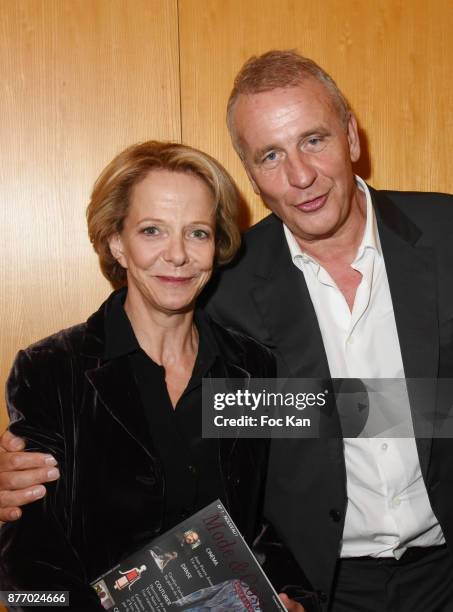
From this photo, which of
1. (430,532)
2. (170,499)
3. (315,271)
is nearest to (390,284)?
(315,271)

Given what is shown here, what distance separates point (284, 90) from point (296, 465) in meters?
1.07

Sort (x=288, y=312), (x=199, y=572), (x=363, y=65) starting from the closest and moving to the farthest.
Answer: (x=199, y=572), (x=288, y=312), (x=363, y=65)

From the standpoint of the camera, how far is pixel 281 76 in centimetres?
188

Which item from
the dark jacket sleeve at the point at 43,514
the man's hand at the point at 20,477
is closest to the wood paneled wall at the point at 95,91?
the dark jacket sleeve at the point at 43,514

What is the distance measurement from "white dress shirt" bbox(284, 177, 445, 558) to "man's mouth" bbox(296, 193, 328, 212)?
0.70 feet

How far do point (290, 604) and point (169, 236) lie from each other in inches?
39.0

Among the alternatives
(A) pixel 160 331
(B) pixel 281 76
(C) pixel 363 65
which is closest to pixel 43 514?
(A) pixel 160 331

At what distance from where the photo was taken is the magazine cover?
145 centimetres

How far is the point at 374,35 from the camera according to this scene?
7.48ft

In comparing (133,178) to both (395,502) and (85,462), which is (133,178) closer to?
(85,462)

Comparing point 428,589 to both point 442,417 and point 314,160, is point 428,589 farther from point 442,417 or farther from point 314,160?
point 314,160

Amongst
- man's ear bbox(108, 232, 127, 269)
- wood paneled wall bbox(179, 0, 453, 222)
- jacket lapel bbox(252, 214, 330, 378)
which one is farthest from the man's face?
man's ear bbox(108, 232, 127, 269)

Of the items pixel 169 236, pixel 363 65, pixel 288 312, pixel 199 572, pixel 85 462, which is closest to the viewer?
pixel 199 572

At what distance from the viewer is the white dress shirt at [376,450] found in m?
1.80
